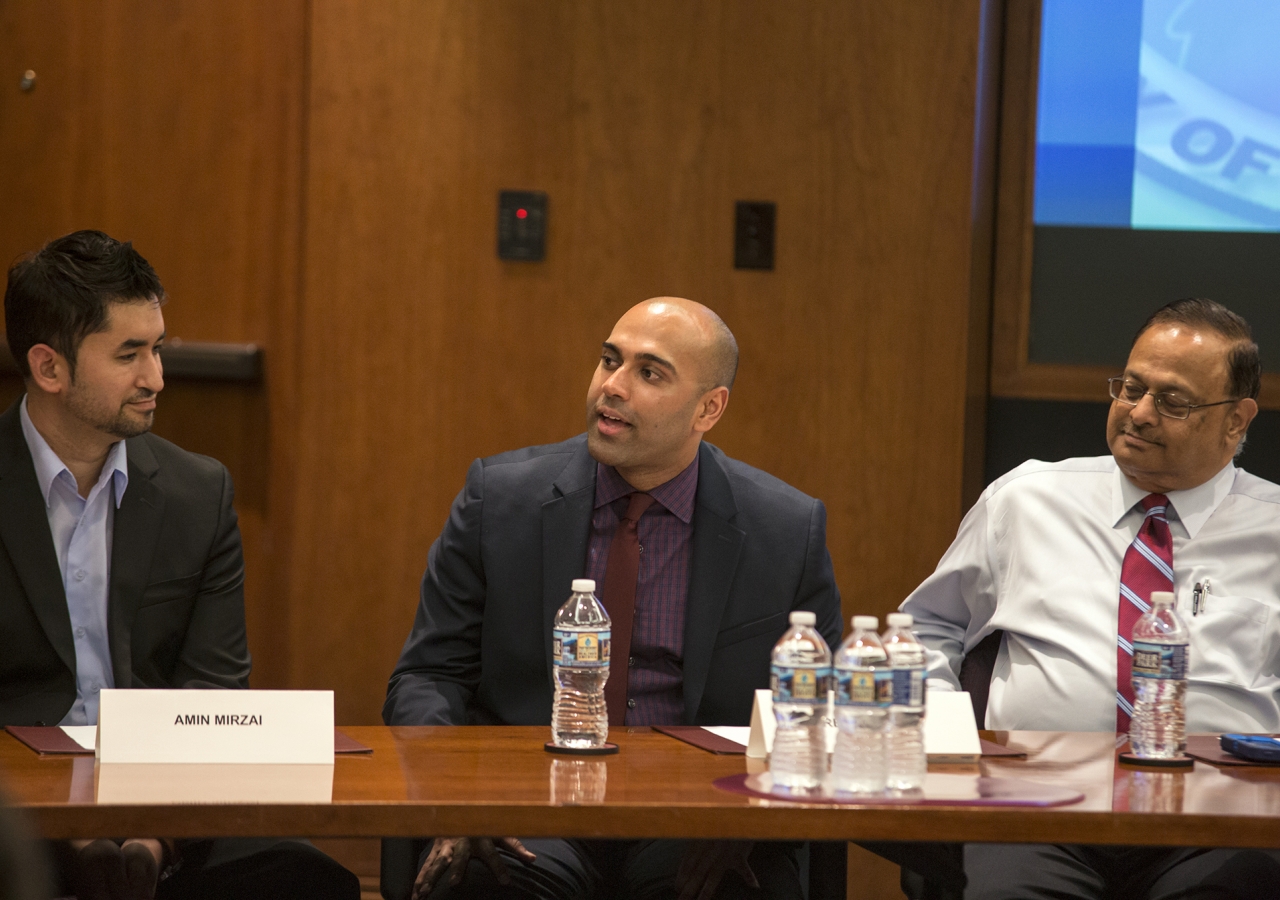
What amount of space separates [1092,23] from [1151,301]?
2.64 ft

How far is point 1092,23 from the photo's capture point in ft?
13.2

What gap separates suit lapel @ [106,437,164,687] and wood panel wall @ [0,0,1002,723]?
118 cm

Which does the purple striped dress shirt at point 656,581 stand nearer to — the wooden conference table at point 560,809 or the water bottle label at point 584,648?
the water bottle label at point 584,648

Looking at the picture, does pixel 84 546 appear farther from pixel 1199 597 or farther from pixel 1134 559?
pixel 1199 597

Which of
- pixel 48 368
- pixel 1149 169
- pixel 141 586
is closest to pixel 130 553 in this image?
pixel 141 586

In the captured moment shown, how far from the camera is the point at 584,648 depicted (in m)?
2.05

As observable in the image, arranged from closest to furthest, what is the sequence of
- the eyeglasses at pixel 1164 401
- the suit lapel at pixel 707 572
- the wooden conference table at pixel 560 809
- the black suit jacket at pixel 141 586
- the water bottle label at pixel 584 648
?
1. the wooden conference table at pixel 560 809
2. the water bottle label at pixel 584 648
3. the black suit jacket at pixel 141 586
4. the suit lapel at pixel 707 572
5. the eyeglasses at pixel 1164 401

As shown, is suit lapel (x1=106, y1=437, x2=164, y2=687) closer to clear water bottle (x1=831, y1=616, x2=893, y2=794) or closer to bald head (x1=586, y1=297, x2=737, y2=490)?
bald head (x1=586, y1=297, x2=737, y2=490)

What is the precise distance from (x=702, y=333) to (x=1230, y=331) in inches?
41.7

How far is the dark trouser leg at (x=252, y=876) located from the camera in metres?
2.24

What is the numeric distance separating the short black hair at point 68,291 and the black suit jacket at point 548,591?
2.51 ft

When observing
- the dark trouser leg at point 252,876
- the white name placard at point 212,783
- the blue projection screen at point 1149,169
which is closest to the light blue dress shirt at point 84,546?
the dark trouser leg at point 252,876

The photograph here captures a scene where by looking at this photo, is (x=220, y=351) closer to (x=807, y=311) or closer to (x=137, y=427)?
(x=137, y=427)

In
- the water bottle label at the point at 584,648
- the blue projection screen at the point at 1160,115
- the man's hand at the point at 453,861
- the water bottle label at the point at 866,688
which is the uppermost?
the blue projection screen at the point at 1160,115
